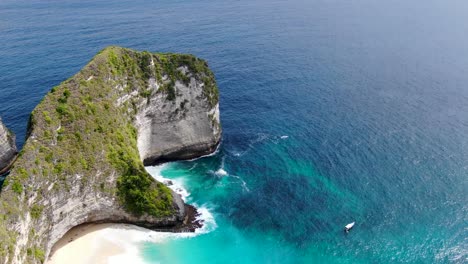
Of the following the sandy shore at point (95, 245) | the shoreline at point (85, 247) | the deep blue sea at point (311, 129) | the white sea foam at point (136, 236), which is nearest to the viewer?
→ the shoreline at point (85, 247)

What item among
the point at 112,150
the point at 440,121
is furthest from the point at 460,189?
the point at 112,150

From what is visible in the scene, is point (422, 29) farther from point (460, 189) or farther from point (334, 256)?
point (334, 256)

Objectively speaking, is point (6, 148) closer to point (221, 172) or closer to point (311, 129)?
point (221, 172)

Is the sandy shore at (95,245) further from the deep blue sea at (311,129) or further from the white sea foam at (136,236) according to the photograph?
the deep blue sea at (311,129)

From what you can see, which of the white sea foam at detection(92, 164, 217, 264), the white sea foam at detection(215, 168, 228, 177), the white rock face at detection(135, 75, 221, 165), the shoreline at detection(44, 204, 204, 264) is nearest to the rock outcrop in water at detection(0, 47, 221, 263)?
the white rock face at detection(135, 75, 221, 165)

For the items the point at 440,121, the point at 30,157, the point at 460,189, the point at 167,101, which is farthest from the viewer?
the point at 440,121

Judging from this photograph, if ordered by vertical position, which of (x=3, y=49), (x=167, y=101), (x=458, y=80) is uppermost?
(x=3, y=49)

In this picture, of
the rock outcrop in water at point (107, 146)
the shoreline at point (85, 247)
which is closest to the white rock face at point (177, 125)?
the rock outcrop in water at point (107, 146)
